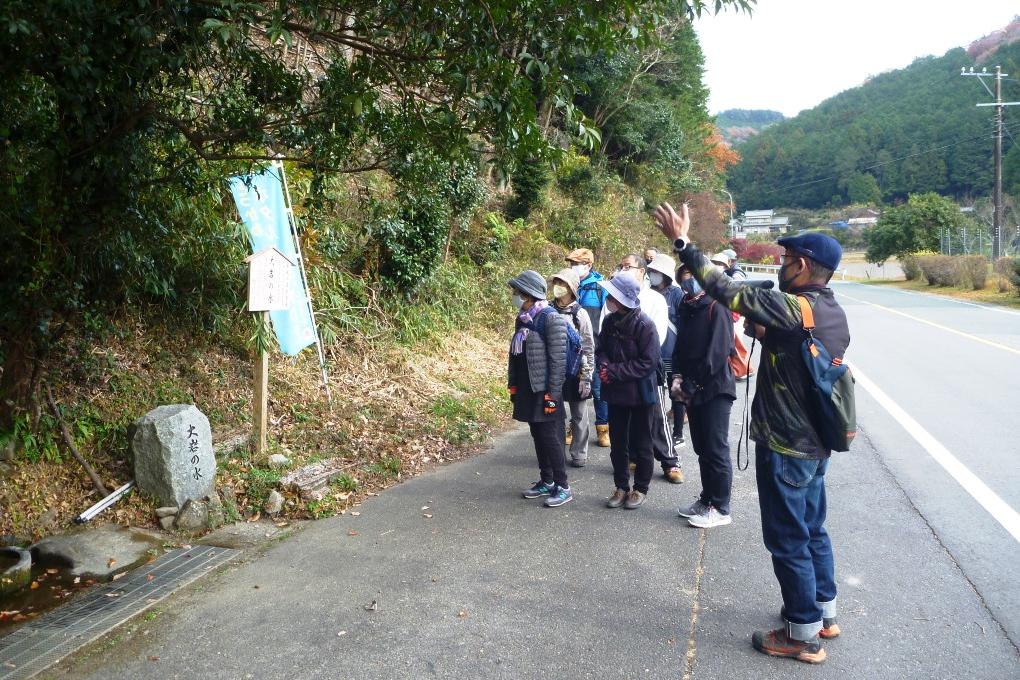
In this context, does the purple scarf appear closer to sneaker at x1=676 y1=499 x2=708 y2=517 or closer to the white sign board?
sneaker at x1=676 y1=499 x2=708 y2=517

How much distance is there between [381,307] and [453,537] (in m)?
5.34

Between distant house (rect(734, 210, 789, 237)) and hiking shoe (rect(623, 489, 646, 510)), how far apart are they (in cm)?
7715

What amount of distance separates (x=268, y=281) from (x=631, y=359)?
3.18 m

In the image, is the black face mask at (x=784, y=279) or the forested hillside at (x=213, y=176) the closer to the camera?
the black face mask at (x=784, y=279)

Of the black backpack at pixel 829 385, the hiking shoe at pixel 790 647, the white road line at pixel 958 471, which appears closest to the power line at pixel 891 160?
the white road line at pixel 958 471

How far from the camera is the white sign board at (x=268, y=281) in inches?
246

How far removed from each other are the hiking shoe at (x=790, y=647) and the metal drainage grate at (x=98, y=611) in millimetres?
3366

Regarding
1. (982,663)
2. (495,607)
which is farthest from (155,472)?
(982,663)

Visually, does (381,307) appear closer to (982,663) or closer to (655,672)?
(655,672)

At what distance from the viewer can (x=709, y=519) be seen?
5.34m

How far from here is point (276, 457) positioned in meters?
6.34

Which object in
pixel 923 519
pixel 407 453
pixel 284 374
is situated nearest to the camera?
pixel 923 519

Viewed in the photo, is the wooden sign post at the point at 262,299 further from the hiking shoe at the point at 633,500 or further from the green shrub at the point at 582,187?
the green shrub at the point at 582,187

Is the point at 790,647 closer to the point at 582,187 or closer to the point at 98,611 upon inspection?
the point at 98,611
